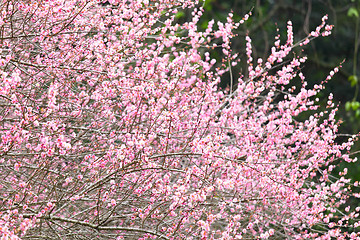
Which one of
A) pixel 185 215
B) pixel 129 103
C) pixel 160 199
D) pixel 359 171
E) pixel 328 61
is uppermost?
pixel 328 61

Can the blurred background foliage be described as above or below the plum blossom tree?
above

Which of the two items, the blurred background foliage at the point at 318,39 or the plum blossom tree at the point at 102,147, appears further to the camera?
the blurred background foliage at the point at 318,39

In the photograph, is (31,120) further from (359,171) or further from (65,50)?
(359,171)

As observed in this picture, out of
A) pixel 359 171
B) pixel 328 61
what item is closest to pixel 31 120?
pixel 359 171

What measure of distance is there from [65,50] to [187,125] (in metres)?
1.16

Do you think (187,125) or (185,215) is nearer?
(185,215)

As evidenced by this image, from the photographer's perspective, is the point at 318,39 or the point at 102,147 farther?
the point at 318,39

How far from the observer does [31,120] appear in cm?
334

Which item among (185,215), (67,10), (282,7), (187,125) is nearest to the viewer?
(185,215)

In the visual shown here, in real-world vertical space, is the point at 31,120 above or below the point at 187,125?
below

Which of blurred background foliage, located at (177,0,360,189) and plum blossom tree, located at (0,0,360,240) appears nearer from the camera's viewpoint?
plum blossom tree, located at (0,0,360,240)

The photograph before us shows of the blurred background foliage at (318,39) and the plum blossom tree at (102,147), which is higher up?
the blurred background foliage at (318,39)

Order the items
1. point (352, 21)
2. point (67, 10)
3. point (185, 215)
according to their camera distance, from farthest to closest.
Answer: point (352, 21) → point (67, 10) → point (185, 215)

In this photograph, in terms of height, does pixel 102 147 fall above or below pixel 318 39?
below
